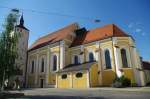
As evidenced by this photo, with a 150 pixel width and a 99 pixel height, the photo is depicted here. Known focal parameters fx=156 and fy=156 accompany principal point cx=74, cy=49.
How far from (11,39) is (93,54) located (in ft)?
55.0

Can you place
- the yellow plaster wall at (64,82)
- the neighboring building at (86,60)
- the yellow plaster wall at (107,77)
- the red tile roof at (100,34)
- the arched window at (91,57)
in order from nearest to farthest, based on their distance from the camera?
the neighboring building at (86,60) → the yellow plaster wall at (107,77) → the yellow plaster wall at (64,82) → the red tile roof at (100,34) → the arched window at (91,57)

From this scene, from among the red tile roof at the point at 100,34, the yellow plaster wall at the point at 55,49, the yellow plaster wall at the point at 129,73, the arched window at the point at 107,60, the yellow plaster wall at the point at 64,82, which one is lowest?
the yellow plaster wall at the point at 64,82

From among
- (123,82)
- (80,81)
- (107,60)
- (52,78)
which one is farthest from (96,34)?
(52,78)

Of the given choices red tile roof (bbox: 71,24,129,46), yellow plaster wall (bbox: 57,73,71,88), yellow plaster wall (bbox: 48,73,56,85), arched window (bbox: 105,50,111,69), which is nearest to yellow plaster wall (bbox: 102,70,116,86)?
arched window (bbox: 105,50,111,69)

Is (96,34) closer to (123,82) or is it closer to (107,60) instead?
(107,60)

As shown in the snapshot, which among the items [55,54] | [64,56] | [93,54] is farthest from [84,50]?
[55,54]

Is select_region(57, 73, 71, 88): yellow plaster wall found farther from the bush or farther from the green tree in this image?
the green tree

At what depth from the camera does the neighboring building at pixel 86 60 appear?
26734 millimetres

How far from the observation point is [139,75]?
2608 cm

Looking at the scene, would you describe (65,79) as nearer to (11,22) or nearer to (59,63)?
(59,63)

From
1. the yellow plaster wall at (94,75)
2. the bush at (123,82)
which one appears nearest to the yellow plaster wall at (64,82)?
the yellow plaster wall at (94,75)

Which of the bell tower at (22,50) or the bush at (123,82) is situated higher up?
the bell tower at (22,50)

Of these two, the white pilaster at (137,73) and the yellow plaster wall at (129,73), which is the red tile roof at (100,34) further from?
the yellow plaster wall at (129,73)

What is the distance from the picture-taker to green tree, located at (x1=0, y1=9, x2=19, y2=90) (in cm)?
1688
